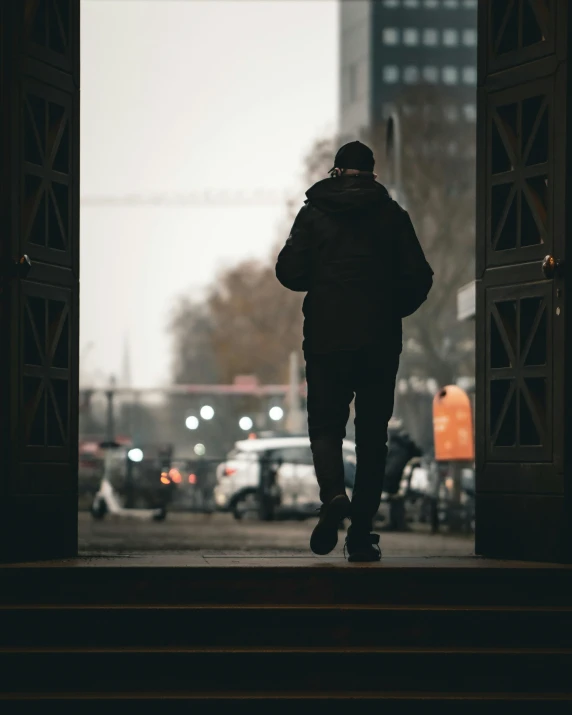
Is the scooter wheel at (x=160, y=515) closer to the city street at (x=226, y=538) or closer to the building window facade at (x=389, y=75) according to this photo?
the city street at (x=226, y=538)

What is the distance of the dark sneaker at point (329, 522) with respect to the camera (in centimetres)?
903

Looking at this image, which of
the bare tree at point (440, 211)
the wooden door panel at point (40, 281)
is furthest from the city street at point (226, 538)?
the bare tree at point (440, 211)

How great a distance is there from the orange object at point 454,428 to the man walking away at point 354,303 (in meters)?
13.5

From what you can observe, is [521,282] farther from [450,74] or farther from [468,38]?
[450,74]

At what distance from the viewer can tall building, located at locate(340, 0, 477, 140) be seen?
145 m

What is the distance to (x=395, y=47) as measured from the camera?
14975 centimetres

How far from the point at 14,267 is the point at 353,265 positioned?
6.17 ft

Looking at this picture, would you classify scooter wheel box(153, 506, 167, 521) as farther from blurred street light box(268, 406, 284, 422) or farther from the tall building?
the tall building
